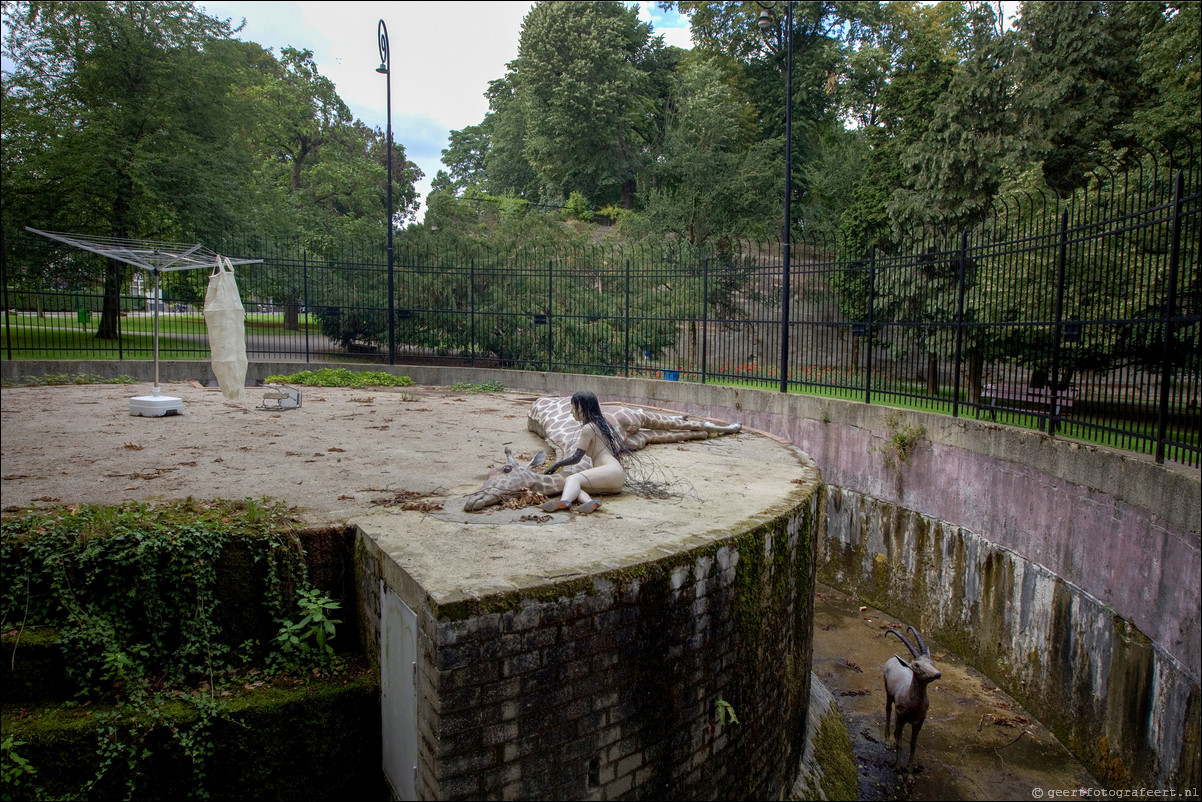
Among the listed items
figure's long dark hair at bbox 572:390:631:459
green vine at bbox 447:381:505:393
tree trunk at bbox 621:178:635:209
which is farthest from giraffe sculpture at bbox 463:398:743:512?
tree trunk at bbox 621:178:635:209

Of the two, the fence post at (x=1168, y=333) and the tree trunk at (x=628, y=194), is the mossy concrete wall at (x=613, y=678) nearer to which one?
the fence post at (x=1168, y=333)

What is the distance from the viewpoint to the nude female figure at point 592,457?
575 cm

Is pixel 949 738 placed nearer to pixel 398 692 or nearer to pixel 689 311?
pixel 398 692

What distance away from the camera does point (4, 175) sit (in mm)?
14938

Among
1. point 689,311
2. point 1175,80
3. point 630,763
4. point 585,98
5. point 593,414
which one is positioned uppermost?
point 585,98

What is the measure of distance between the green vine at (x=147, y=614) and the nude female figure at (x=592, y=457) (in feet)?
6.46

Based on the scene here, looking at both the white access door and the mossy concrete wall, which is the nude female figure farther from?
the white access door

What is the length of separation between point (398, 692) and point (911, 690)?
15.2ft

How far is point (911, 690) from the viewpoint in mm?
6461

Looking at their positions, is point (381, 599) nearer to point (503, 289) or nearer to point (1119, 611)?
point (1119, 611)

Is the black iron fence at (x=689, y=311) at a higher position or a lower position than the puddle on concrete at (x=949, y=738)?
higher

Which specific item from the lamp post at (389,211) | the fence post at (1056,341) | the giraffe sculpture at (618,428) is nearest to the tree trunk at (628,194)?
the lamp post at (389,211)

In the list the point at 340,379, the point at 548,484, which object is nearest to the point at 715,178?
the point at 340,379

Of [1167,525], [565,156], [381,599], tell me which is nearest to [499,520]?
[381,599]
